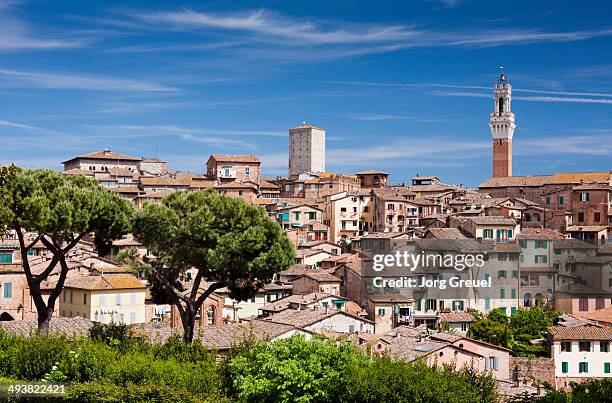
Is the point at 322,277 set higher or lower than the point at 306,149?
lower

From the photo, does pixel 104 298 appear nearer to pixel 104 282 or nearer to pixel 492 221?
pixel 104 282

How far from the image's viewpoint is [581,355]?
46.3 meters

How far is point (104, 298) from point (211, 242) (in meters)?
16.6

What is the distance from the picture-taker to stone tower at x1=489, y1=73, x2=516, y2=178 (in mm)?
147500

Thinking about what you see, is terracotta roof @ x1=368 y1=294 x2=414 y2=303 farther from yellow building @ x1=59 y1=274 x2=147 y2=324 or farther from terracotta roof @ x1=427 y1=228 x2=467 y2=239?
yellow building @ x1=59 y1=274 x2=147 y2=324

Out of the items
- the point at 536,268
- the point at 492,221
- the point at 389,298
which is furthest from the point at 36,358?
the point at 492,221

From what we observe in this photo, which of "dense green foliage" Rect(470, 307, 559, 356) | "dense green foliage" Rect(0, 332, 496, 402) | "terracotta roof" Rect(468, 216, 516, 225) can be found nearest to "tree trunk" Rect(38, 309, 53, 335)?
"dense green foliage" Rect(0, 332, 496, 402)

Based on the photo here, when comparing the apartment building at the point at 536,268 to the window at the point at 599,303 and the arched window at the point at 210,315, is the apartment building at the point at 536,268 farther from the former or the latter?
the arched window at the point at 210,315

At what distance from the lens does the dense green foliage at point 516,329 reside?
163ft

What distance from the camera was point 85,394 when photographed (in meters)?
20.6

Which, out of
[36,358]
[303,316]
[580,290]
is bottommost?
[580,290]

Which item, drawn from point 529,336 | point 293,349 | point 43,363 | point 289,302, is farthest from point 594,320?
point 43,363

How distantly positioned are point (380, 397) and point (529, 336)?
34784mm

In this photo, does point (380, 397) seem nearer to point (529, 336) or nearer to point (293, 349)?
point (293, 349)
